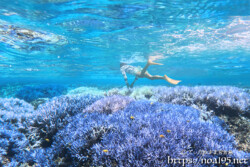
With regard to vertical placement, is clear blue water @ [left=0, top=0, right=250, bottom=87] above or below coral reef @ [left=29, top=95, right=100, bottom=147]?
above

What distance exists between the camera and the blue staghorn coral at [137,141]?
2.29 meters

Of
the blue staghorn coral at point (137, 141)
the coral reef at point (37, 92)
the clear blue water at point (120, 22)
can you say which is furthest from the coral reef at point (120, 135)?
the coral reef at point (37, 92)

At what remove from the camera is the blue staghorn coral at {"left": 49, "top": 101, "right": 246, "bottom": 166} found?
2.29 meters

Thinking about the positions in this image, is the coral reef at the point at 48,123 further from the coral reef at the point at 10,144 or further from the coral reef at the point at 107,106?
the coral reef at the point at 107,106

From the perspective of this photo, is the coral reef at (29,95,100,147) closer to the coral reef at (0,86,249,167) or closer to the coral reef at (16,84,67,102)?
the coral reef at (0,86,249,167)

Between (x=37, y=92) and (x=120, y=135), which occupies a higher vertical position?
(x=120, y=135)

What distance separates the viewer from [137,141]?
248cm

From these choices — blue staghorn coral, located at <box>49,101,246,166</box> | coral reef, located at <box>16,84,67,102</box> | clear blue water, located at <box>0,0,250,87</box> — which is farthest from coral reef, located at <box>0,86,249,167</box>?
coral reef, located at <box>16,84,67,102</box>

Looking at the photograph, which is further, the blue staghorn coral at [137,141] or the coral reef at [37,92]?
the coral reef at [37,92]

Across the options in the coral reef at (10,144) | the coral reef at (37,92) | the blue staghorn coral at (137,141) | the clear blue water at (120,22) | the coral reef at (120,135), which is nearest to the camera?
the blue staghorn coral at (137,141)

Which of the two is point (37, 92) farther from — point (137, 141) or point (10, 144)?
point (137, 141)

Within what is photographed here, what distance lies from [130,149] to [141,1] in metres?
8.99

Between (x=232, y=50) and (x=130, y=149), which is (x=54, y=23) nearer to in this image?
(x=130, y=149)

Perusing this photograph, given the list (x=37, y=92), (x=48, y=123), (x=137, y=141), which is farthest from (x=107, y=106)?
(x=37, y=92)
